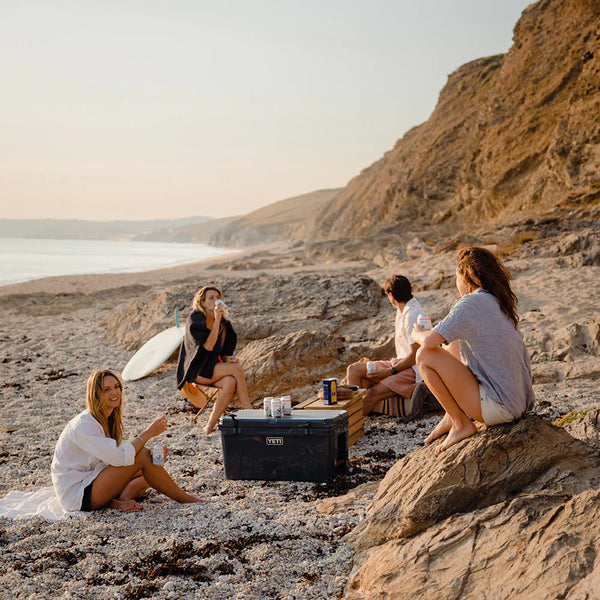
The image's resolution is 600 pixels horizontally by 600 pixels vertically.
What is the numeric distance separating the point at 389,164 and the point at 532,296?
4858 cm

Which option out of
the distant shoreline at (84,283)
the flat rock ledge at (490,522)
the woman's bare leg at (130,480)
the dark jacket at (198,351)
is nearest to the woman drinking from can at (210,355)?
the dark jacket at (198,351)

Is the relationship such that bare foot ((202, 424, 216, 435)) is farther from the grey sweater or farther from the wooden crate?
the grey sweater

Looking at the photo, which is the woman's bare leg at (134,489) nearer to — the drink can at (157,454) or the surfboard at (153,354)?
the drink can at (157,454)

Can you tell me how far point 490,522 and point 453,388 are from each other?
41.2 inches

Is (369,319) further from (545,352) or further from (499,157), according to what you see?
(499,157)

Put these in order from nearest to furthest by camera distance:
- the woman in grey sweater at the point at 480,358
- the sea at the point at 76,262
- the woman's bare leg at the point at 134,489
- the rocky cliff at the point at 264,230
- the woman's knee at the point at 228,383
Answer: the woman in grey sweater at the point at 480,358
the woman's bare leg at the point at 134,489
the woman's knee at the point at 228,383
the sea at the point at 76,262
the rocky cliff at the point at 264,230

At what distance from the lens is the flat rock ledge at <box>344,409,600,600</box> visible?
3.28m

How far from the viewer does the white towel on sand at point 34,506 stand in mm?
5445

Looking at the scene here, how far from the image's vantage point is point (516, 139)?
3198cm

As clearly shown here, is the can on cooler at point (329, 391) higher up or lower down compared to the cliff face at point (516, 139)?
lower down

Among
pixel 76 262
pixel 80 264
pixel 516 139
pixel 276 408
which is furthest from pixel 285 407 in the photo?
pixel 76 262

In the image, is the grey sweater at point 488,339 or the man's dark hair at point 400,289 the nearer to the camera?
the grey sweater at point 488,339

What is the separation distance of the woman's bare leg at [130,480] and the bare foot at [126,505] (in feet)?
0.13


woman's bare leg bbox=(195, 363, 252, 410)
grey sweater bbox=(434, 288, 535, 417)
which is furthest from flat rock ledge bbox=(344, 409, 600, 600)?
woman's bare leg bbox=(195, 363, 252, 410)
